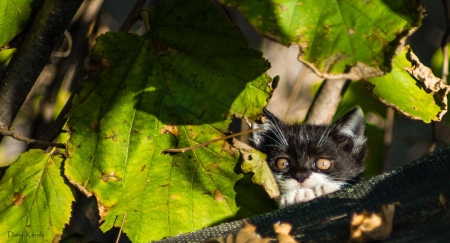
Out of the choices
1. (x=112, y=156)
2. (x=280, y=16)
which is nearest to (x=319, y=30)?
(x=280, y=16)

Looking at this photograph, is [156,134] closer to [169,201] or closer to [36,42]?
[169,201]

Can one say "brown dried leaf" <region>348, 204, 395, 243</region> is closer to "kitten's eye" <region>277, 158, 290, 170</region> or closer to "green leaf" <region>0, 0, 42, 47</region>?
"green leaf" <region>0, 0, 42, 47</region>

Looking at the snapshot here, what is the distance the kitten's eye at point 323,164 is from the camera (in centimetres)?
245

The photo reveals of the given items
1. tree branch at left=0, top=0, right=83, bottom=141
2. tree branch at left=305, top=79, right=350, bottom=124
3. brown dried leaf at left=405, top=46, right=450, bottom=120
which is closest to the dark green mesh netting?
brown dried leaf at left=405, top=46, right=450, bottom=120

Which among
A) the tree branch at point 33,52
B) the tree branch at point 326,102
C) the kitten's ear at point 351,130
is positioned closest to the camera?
the tree branch at point 33,52

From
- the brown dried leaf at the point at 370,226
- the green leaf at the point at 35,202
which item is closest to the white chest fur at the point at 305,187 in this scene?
the green leaf at the point at 35,202

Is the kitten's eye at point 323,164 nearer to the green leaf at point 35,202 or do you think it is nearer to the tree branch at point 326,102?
the tree branch at point 326,102

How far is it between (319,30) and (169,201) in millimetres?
703

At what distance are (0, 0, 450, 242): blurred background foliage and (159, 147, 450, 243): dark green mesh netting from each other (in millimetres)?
933

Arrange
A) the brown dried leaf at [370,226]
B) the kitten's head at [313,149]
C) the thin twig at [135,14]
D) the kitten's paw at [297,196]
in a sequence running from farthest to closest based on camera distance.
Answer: the kitten's head at [313,149], the kitten's paw at [297,196], the thin twig at [135,14], the brown dried leaf at [370,226]

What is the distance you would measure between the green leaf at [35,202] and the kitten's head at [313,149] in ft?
2.84

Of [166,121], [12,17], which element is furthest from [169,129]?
[12,17]

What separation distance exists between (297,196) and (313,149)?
0.81 ft

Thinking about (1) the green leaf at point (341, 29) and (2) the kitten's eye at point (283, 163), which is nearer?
(1) the green leaf at point (341, 29)
